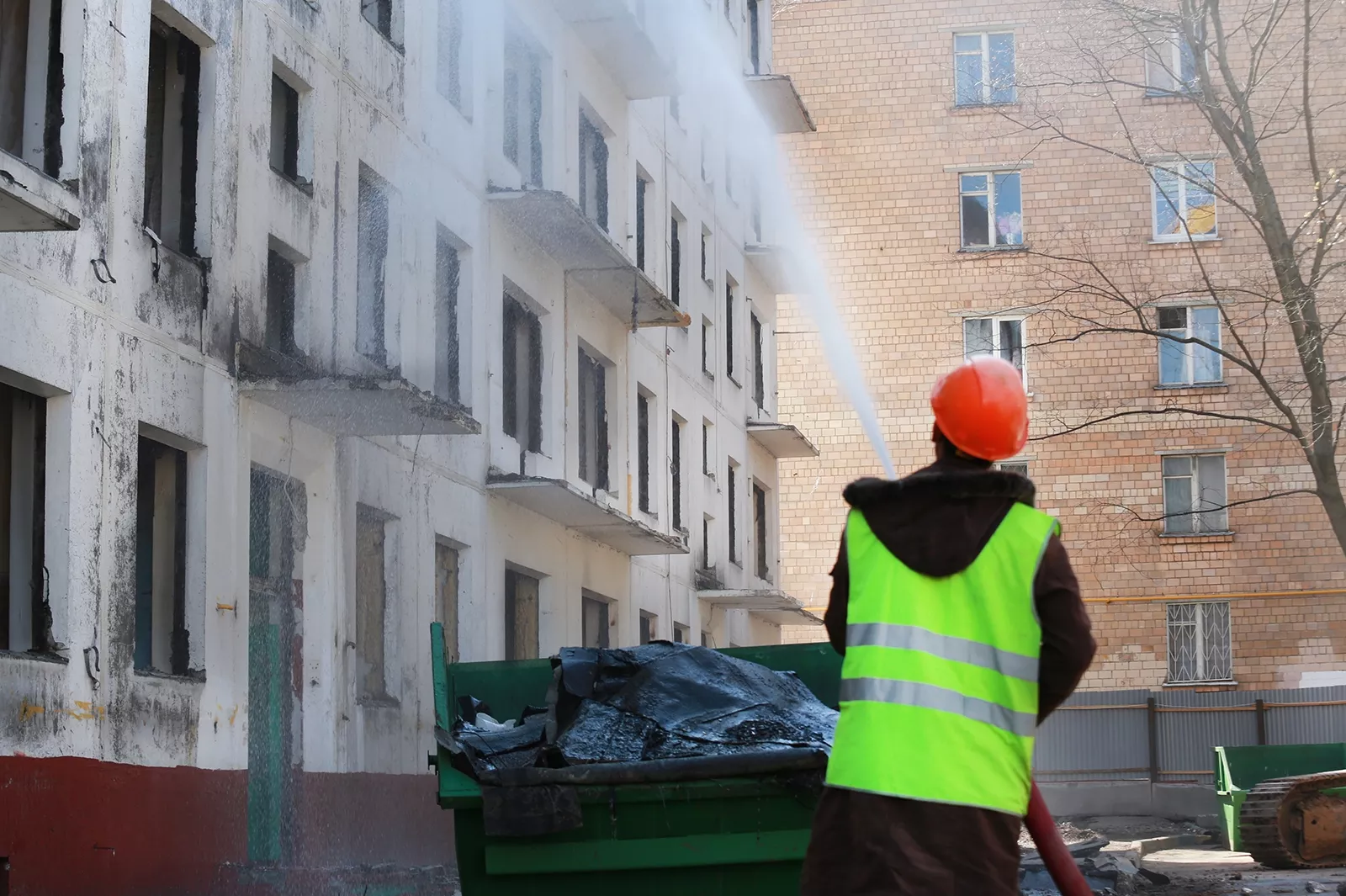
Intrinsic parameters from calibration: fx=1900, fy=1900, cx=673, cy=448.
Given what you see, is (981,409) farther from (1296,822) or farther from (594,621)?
(594,621)

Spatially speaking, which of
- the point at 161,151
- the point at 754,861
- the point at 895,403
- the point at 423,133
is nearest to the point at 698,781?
A: the point at 754,861

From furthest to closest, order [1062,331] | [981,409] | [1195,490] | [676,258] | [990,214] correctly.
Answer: [990,214]
[1062,331]
[1195,490]
[676,258]
[981,409]

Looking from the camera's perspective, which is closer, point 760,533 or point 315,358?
point 315,358

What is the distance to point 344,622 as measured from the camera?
15758 millimetres

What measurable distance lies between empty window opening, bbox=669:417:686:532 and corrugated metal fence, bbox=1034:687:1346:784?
11.6m

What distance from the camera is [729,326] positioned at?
3266cm

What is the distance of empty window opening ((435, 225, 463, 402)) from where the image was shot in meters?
18.5

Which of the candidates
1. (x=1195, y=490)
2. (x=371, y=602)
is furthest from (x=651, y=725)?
(x=1195, y=490)

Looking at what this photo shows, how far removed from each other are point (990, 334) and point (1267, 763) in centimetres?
1849

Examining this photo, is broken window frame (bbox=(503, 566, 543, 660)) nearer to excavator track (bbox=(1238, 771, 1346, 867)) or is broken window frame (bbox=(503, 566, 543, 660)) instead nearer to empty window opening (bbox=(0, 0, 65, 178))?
excavator track (bbox=(1238, 771, 1346, 867))

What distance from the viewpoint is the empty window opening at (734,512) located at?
1270 inches

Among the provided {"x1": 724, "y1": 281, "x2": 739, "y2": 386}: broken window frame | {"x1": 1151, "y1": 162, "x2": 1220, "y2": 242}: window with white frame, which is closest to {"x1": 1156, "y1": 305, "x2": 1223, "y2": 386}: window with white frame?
{"x1": 1151, "y1": 162, "x2": 1220, "y2": 242}: window with white frame

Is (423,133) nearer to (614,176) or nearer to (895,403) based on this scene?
(614,176)

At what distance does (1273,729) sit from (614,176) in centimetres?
1884
